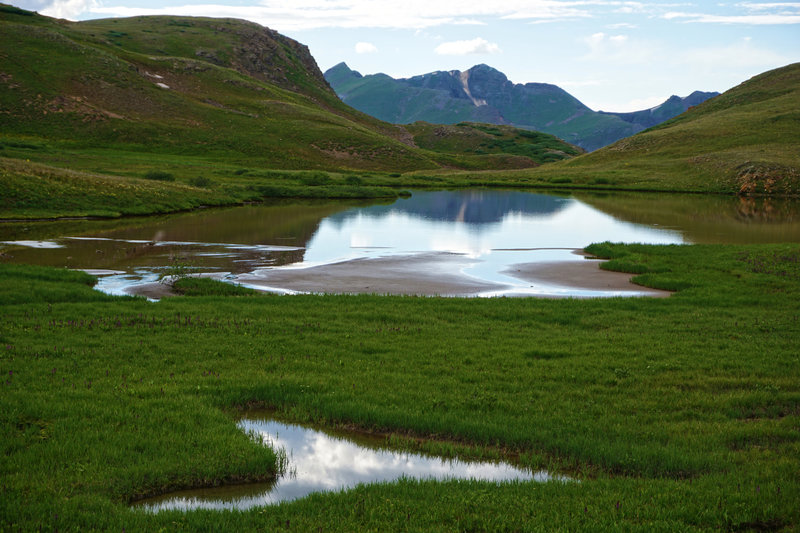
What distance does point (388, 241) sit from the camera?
4859cm

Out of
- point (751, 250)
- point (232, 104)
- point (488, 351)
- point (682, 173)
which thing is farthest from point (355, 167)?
point (488, 351)

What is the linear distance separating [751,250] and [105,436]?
120 feet

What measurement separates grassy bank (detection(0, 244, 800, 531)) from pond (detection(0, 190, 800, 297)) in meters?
7.61

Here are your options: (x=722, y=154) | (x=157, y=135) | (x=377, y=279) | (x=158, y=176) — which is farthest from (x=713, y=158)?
(x=377, y=279)

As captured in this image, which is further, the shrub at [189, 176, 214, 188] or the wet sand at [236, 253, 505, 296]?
the shrub at [189, 176, 214, 188]

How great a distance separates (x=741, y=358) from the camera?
16625mm

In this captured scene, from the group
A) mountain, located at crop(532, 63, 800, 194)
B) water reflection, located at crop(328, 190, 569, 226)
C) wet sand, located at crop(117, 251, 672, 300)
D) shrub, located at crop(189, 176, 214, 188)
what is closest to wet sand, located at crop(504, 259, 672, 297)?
wet sand, located at crop(117, 251, 672, 300)

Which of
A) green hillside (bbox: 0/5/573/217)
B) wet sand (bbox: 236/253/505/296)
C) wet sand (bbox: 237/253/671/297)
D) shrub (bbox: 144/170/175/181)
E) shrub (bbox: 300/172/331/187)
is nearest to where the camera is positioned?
wet sand (bbox: 236/253/505/296)

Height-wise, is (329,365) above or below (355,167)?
below

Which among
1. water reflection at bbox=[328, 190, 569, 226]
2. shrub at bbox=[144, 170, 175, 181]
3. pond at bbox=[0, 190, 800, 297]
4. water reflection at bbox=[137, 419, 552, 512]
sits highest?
shrub at bbox=[144, 170, 175, 181]

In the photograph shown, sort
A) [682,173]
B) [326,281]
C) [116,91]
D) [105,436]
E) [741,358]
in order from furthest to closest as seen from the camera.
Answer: [116,91], [682,173], [326,281], [741,358], [105,436]

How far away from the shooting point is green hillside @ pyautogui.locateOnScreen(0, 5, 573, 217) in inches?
2810

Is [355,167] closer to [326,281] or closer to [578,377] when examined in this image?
[326,281]

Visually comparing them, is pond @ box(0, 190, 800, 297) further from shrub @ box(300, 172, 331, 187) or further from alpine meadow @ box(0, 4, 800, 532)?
shrub @ box(300, 172, 331, 187)
